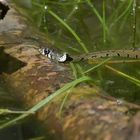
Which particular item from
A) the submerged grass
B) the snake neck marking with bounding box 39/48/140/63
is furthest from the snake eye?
the submerged grass

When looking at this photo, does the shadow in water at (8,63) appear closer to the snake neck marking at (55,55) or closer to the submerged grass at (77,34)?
the snake neck marking at (55,55)

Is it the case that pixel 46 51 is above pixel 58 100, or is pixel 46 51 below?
above

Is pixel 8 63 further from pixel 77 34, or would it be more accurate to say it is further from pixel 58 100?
pixel 77 34

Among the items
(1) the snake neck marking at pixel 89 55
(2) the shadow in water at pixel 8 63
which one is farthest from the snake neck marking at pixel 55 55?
(2) the shadow in water at pixel 8 63

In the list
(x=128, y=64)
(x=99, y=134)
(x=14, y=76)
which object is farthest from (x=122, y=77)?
(x=99, y=134)

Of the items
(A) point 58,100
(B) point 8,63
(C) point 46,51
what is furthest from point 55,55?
(A) point 58,100
